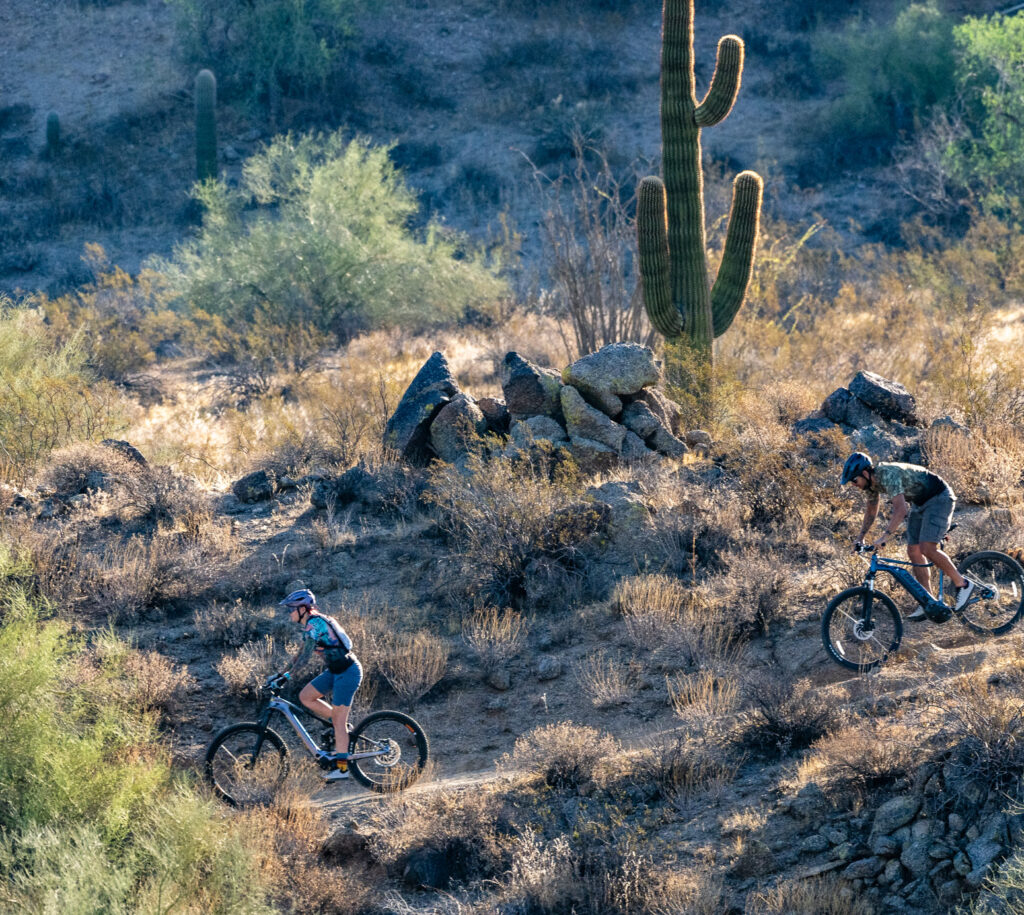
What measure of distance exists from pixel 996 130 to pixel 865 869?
86.5ft

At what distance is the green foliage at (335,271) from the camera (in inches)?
896

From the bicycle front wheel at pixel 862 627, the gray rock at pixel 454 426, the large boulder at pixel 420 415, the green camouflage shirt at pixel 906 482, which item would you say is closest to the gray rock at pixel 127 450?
the large boulder at pixel 420 415

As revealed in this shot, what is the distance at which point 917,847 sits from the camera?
580 centimetres

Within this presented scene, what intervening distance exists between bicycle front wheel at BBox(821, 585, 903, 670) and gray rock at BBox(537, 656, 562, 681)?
85.0 inches

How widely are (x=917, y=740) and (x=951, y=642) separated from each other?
1.90m

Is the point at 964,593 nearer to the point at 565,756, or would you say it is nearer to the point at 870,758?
the point at 870,758

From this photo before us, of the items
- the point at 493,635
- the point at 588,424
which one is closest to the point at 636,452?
the point at 588,424

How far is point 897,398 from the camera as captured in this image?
12172 millimetres

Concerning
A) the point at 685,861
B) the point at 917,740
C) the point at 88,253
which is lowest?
the point at 88,253

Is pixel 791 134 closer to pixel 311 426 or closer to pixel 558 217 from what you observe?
pixel 558 217

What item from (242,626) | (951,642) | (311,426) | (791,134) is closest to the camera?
(951,642)

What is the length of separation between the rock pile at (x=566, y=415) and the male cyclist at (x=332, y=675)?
15.8 ft

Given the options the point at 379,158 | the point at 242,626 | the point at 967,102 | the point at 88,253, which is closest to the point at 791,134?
the point at 967,102

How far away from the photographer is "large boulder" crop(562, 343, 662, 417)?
11.9 meters
